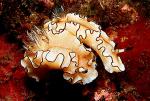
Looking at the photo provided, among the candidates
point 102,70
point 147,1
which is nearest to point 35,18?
point 102,70

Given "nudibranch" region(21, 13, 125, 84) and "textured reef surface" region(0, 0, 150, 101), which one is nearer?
"nudibranch" region(21, 13, 125, 84)

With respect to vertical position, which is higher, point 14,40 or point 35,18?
point 35,18

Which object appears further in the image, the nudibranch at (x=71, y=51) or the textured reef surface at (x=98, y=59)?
the textured reef surface at (x=98, y=59)

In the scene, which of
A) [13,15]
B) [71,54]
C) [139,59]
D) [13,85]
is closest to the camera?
[71,54]

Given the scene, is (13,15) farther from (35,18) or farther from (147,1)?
(147,1)
